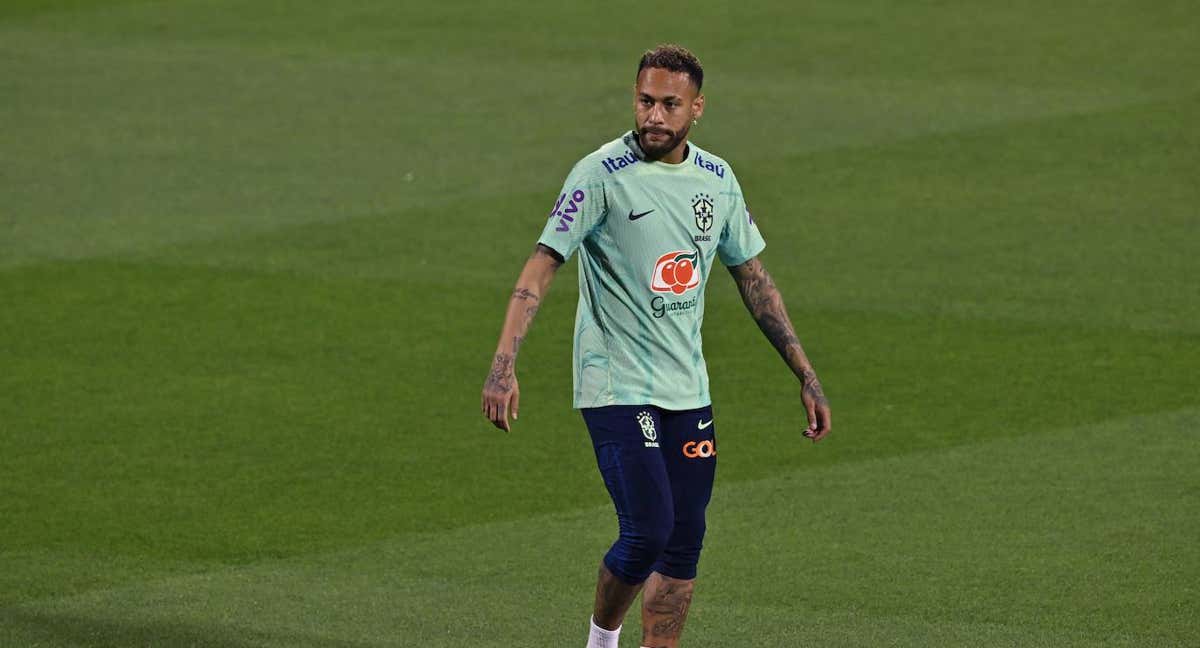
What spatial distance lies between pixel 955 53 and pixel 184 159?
7.97 metres

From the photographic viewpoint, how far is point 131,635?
8.00 metres

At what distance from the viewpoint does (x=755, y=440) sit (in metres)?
10.8

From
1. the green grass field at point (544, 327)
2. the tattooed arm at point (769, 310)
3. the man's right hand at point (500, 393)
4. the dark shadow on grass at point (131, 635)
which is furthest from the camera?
the green grass field at point (544, 327)

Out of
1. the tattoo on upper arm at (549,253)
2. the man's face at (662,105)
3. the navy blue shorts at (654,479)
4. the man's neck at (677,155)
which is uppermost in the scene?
the man's face at (662,105)

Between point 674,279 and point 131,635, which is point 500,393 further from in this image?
point 131,635

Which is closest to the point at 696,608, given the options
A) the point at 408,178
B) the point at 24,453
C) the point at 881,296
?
the point at 24,453

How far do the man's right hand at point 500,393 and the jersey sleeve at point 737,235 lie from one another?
3.20ft

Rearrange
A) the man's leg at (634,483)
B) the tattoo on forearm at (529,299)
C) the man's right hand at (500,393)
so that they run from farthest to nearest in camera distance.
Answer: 1. the man's leg at (634,483)
2. the tattoo on forearm at (529,299)
3. the man's right hand at (500,393)

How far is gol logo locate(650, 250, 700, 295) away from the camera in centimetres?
698

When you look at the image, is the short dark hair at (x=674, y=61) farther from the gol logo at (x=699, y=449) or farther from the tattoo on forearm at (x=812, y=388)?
the gol logo at (x=699, y=449)

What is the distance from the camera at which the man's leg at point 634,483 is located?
6941 mm

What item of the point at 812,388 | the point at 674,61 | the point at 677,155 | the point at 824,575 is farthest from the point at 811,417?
the point at 824,575

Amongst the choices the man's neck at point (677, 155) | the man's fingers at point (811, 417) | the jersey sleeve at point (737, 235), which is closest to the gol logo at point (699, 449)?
the man's fingers at point (811, 417)

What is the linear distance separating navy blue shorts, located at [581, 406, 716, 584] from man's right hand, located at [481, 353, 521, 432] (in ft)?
1.51
